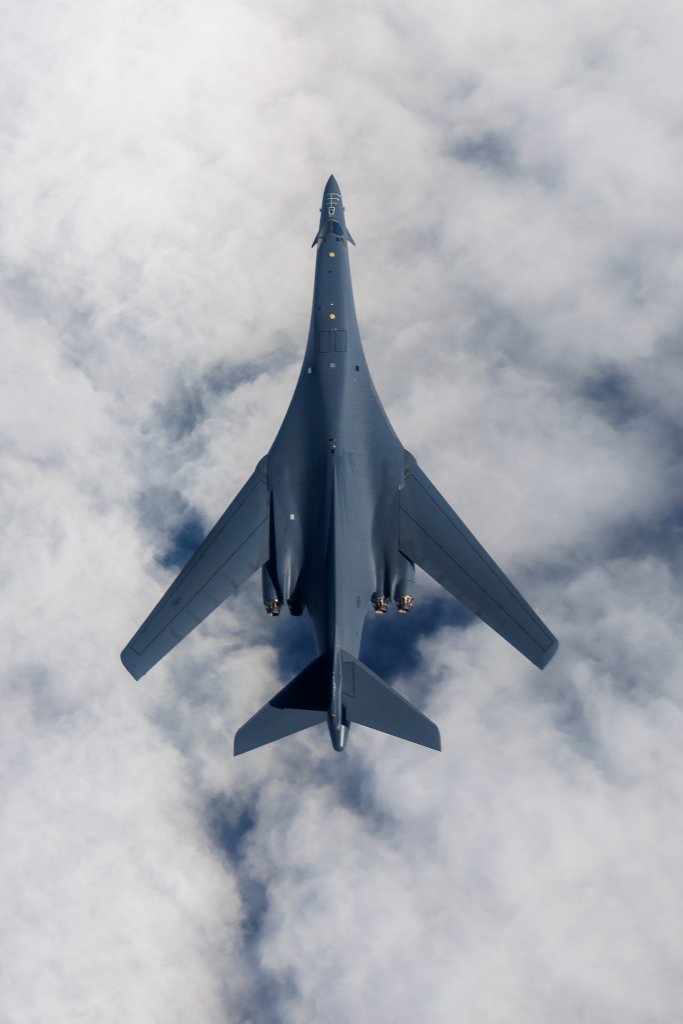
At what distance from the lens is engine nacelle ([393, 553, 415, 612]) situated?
29344mm

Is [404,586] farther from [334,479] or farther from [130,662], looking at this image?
[130,662]

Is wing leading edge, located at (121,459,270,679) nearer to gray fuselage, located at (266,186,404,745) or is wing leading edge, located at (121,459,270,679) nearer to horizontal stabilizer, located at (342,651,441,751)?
gray fuselage, located at (266,186,404,745)

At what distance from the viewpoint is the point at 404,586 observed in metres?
29.6

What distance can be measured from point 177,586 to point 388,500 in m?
9.83

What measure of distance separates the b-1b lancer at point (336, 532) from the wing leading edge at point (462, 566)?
0.04m

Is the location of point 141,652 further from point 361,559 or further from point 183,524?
point 183,524

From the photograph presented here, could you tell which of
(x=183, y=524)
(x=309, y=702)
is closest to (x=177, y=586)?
(x=309, y=702)

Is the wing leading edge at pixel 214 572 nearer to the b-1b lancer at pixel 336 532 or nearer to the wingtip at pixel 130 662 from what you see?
the b-1b lancer at pixel 336 532

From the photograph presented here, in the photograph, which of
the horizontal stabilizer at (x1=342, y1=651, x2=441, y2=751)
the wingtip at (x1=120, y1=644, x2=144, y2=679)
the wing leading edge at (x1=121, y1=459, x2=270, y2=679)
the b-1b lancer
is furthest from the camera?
the wing leading edge at (x1=121, y1=459, x2=270, y2=679)

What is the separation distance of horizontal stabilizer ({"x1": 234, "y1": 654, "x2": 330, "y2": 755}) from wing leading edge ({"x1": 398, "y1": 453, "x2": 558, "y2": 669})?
7708 millimetres

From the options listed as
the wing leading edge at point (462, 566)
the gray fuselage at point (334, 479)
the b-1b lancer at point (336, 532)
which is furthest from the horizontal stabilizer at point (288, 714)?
the wing leading edge at point (462, 566)

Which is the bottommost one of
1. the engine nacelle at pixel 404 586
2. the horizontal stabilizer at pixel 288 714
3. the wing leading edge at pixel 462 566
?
the horizontal stabilizer at pixel 288 714

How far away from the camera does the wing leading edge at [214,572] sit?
30.2m

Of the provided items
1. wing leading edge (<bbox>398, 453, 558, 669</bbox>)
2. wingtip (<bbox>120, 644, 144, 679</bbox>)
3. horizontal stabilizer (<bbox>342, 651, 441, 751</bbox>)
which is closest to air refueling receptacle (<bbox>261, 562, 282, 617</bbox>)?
horizontal stabilizer (<bbox>342, 651, 441, 751</bbox>)
